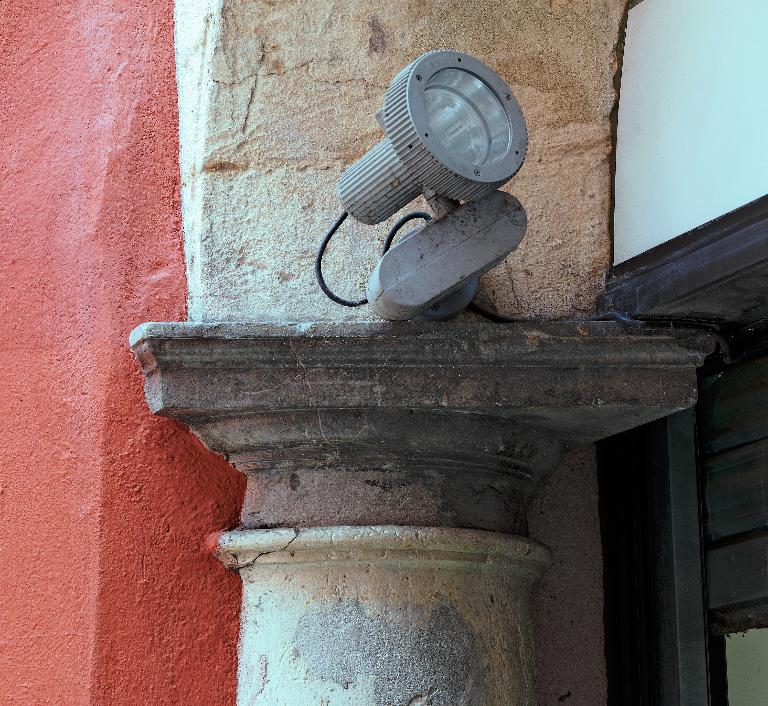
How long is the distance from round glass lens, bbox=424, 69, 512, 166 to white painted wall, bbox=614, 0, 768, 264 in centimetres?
31

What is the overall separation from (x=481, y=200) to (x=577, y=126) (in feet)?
1.05

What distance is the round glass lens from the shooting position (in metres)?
1.08

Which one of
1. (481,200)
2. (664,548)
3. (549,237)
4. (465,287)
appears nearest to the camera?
(481,200)

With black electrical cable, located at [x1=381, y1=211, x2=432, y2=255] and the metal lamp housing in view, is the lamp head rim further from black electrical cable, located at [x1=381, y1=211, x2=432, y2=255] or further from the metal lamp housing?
black electrical cable, located at [x1=381, y1=211, x2=432, y2=255]

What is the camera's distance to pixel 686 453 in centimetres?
156

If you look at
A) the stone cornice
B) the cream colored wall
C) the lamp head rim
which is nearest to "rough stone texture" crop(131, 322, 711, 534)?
the stone cornice

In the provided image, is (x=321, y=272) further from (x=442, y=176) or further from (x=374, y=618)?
(x=374, y=618)

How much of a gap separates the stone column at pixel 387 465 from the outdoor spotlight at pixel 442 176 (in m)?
0.09

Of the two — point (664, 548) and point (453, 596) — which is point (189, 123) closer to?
point (453, 596)

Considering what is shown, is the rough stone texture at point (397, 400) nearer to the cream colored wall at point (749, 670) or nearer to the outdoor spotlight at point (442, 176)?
the outdoor spotlight at point (442, 176)

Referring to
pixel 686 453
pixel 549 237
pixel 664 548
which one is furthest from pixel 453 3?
pixel 664 548

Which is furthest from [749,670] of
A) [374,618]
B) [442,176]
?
[442,176]

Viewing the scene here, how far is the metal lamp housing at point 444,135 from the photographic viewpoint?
1052 millimetres

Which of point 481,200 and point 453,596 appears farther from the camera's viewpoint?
point 453,596
